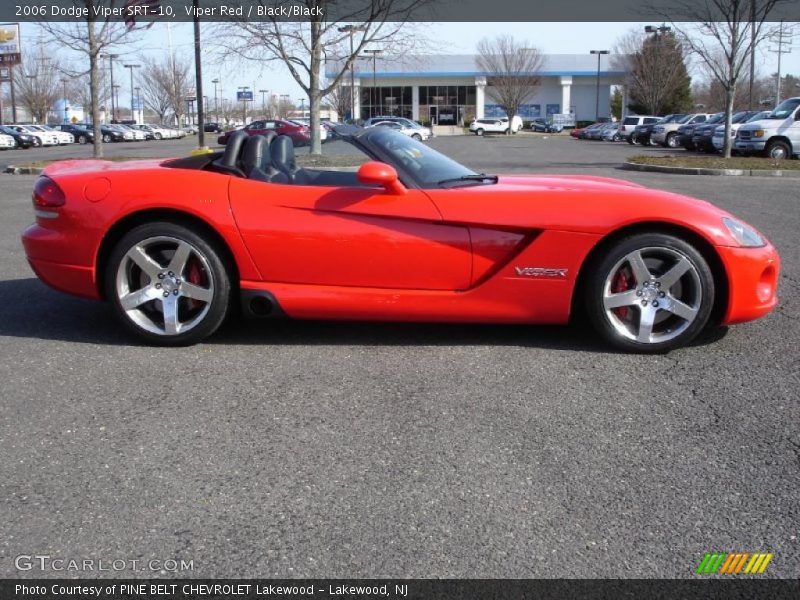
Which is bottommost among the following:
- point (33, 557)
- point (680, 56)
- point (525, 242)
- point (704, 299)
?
point (33, 557)

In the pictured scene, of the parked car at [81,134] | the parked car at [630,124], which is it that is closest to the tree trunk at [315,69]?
the parked car at [630,124]

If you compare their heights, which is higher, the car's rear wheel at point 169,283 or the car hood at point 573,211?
the car hood at point 573,211

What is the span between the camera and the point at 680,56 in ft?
183

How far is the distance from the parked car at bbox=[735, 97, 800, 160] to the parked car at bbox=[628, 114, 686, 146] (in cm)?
1441

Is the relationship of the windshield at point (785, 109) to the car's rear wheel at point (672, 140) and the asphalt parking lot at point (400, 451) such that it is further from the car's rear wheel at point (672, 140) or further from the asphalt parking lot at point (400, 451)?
the asphalt parking lot at point (400, 451)

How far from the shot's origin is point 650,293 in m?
4.07

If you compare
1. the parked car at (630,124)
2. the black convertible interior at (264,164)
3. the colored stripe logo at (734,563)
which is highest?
the parked car at (630,124)

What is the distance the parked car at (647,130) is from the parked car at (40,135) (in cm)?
3442

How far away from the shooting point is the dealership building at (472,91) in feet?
262

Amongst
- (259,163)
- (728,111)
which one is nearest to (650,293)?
(259,163)

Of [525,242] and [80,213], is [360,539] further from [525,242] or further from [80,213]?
[80,213]

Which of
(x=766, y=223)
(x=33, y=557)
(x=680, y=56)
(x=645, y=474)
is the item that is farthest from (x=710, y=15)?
(x=680, y=56)

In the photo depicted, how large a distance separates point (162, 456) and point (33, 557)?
28.4 inches

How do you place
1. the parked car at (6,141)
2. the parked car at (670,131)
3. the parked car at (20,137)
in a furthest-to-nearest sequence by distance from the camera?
the parked car at (20,137)
the parked car at (6,141)
the parked car at (670,131)
